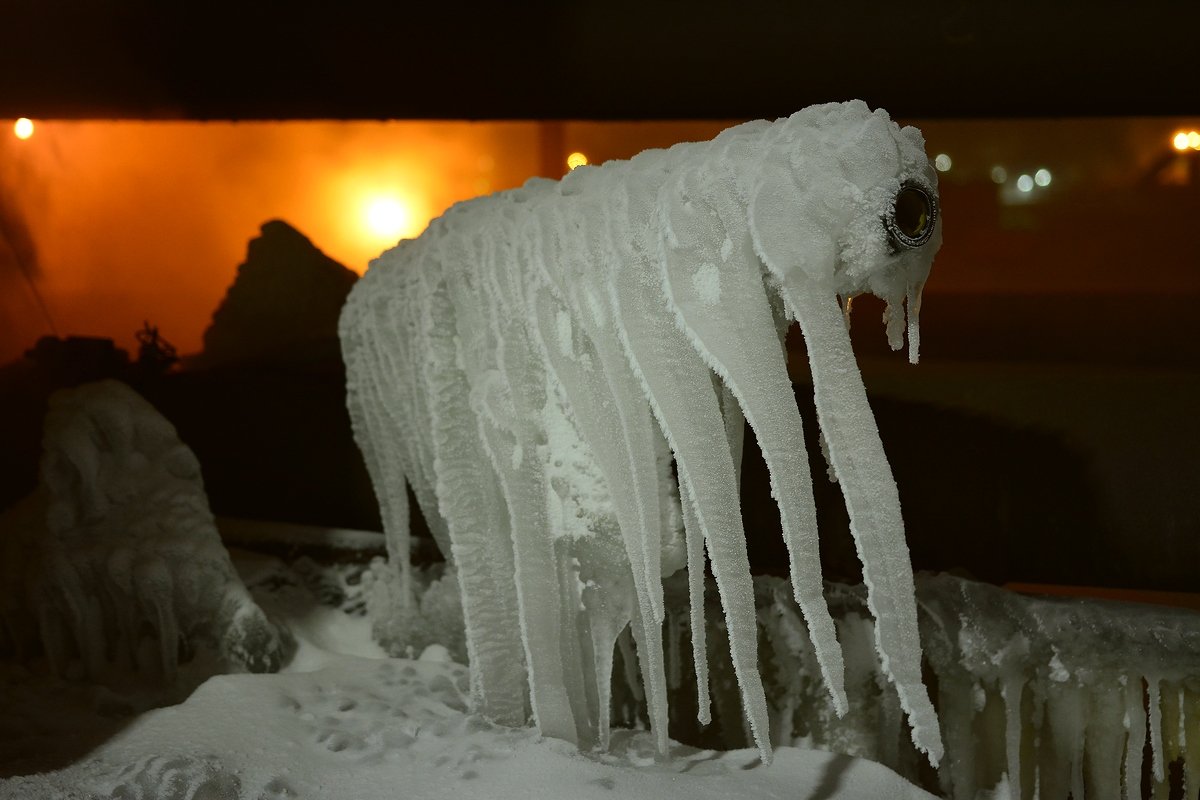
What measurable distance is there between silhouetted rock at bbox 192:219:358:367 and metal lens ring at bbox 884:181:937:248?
2.89 meters

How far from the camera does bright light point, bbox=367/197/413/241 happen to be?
4582 millimetres

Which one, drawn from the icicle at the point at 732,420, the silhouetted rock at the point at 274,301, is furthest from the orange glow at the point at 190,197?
the icicle at the point at 732,420

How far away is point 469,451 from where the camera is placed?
2.15 meters

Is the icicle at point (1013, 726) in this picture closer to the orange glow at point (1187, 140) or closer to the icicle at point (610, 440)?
the icicle at point (610, 440)

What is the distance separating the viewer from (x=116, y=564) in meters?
2.61

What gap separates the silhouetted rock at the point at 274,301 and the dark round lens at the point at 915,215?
289 centimetres

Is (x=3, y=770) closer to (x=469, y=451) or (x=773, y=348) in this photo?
(x=469, y=451)

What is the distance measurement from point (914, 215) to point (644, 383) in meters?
0.53

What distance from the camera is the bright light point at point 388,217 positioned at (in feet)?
15.0

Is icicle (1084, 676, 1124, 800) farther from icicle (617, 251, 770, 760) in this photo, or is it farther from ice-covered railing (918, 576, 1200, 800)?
icicle (617, 251, 770, 760)

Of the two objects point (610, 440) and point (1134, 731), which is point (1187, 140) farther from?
point (610, 440)

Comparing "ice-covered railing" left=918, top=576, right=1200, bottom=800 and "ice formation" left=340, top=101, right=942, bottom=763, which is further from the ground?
"ice formation" left=340, top=101, right=942, bottom=763

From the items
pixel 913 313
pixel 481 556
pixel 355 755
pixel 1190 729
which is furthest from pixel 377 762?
pixel 1190 729

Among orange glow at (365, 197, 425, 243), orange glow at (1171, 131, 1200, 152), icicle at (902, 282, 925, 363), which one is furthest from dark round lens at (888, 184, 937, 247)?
orange glow at (365, 197, 425, 243)
